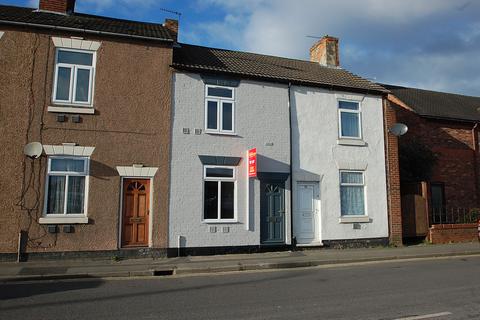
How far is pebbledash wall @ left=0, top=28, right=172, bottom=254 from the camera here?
11.9 metres

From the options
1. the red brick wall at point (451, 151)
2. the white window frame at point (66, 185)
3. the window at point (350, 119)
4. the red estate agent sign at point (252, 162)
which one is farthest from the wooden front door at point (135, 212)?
the red brick wall at point (451, 151)

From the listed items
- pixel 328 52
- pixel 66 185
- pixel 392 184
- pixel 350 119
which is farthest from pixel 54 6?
pixel 392 184

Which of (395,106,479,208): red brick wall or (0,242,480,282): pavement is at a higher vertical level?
(395,106,479,208): red brick wall

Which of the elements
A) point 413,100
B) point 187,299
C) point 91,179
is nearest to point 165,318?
point 187,299

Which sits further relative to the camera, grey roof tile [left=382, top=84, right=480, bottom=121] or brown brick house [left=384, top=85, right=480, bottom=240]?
grey roof tile [left=382, top=84, right=480, bottom=121]

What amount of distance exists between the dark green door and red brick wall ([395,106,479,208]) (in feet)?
28.7

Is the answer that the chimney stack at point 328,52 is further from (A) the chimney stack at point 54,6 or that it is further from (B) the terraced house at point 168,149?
(A) the chimney stack at point 54,6

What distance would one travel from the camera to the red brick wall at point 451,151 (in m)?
20.6

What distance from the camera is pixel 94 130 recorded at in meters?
12.6

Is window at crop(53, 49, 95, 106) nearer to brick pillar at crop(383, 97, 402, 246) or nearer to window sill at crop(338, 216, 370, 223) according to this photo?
window sill at crop(338, 216, 370, 223)

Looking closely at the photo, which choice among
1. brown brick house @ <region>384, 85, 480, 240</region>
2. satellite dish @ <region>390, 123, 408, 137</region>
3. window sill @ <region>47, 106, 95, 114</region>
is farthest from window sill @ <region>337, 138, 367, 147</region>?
window sill @ <region>47, 106, 95, 114</region>

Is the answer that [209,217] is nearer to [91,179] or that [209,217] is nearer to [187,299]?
[91,179]

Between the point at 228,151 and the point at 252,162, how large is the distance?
902 millimetres

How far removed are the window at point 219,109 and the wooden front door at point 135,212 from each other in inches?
111
